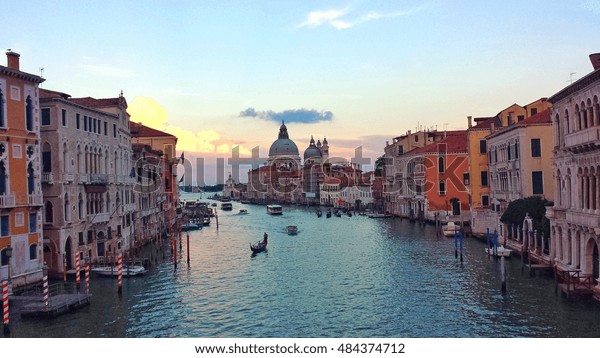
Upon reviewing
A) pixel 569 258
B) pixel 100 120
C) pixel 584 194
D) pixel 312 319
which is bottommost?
pixel 312 319

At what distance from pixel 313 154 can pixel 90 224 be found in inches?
4333

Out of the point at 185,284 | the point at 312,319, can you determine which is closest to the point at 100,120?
the point at 185,284

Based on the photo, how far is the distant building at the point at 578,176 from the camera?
14.4 m

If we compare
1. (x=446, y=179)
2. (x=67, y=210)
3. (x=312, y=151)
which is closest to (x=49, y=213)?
(x=67, y=210)

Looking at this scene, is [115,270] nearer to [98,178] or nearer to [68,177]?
[68,177]

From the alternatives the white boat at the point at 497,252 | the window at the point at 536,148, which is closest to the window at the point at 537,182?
the window at the point at 536,148

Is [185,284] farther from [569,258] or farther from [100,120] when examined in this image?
[569,258]

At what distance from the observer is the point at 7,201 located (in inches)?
632

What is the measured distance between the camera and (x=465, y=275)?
20000 millimetres

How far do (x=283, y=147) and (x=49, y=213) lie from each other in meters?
119

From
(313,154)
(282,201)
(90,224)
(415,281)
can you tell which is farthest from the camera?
(313,154)

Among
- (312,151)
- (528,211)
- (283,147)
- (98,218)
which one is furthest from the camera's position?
(283,147)

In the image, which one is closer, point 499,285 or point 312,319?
point 312,319

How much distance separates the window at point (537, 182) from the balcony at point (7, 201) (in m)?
19.0
